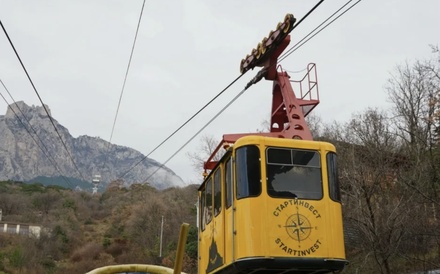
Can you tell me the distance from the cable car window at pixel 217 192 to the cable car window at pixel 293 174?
127 cm

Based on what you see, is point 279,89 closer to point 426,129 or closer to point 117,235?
point 426,129

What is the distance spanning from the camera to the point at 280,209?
8461 mm

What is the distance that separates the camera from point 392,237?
17594mm

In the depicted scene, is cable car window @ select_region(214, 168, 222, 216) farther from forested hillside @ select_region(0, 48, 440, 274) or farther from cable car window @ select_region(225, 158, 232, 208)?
forested hillside @ select_region(0, 48, 440, 274)

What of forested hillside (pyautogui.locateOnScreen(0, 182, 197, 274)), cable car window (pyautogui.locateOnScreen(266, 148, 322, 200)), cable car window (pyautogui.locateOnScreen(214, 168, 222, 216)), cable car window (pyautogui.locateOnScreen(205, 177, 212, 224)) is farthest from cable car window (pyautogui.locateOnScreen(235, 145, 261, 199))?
forested hillside (pyautogui.locateOnScreen(0, 182, 197, 274))

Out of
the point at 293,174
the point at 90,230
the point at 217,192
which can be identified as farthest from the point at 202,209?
the point at 90,230

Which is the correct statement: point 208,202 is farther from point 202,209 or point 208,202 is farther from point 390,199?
point 390,199

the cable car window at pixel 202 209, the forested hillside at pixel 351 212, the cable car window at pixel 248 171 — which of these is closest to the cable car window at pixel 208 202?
the cable car window at pixel 202 209

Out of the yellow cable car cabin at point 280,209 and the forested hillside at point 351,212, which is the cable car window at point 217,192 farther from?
the forested hillside at point 351,212

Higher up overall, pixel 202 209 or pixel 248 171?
pixel 248 171

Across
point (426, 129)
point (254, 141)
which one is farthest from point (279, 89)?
point (426, 129)

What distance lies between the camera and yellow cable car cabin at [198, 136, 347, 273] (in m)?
8.23

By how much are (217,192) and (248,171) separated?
4.58 ft

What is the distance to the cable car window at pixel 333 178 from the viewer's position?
888 centimetres
